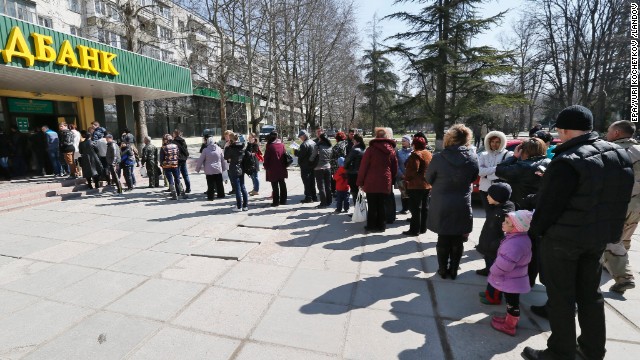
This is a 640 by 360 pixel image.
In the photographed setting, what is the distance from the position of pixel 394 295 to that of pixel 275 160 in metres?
4.51

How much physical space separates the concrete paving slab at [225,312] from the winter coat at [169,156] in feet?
18.3

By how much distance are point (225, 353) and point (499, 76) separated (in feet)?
63.0

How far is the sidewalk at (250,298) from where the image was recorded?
8.33ft

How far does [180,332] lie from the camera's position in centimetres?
272

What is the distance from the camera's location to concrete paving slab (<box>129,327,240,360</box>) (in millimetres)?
2434

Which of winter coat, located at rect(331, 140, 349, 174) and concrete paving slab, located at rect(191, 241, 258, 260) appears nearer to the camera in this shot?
concrete paving slab, located at rect(191, 241, 258, 260)

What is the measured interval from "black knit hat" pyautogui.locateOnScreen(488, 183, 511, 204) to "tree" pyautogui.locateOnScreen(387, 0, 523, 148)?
52.7 feet

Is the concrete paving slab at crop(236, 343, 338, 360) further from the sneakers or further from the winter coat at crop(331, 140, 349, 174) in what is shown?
the winter coat at crop(331, 140, 349, 174)

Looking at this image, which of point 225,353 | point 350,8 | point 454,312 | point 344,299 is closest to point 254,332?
point 225,353

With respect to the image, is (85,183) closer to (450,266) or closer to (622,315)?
(450,266)

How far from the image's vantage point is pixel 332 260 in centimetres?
429

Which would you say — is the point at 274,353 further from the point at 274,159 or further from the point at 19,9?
the point at 19,9

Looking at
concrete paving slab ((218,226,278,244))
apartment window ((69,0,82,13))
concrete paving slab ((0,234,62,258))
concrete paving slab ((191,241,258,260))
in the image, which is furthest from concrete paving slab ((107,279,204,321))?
apartment window ((69,0,82,13))

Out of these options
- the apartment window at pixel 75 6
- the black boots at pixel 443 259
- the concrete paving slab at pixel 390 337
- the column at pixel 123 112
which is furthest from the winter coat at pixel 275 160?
the apartment window at pixel 75 6
